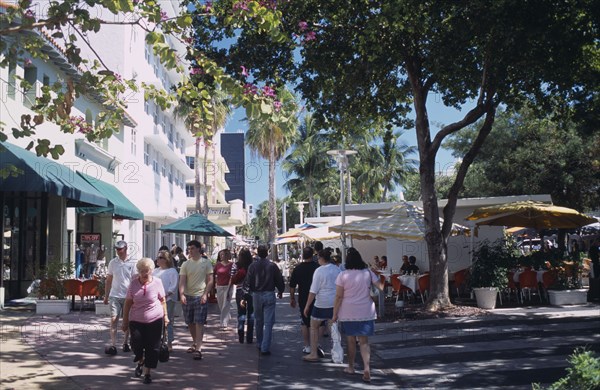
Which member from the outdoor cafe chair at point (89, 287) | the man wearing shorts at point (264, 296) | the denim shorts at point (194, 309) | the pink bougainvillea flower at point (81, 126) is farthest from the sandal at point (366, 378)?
the outdoor cafe chair at point (89, 287)

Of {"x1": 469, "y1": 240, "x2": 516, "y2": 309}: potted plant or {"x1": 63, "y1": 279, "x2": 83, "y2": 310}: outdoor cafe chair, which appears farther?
{"x1": 63, "y1": 279, "x2": 83, "y2": 310}: outdoor cafe chair

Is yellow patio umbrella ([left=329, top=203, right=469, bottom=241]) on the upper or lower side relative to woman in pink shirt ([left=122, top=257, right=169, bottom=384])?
upper

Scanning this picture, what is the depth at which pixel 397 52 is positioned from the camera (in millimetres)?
13680

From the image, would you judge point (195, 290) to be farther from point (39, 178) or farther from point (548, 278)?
point (548, 278)

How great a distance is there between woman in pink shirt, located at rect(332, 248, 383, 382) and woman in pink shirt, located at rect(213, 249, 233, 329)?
453cm

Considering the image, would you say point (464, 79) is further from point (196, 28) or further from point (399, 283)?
point (196, 28)

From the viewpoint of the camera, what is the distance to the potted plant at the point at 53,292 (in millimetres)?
14680

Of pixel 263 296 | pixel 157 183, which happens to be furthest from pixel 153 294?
pixel 157 183

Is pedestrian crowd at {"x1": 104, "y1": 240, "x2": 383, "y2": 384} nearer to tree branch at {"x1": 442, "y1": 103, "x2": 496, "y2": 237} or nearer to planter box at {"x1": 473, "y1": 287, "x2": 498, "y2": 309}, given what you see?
tree branch at {"x1": 442, "y1": 103, "x2": 496, "y2": 237}

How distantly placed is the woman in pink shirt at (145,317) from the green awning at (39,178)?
6.50m

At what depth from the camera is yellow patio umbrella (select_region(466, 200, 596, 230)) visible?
16.5m

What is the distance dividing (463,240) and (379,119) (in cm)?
681

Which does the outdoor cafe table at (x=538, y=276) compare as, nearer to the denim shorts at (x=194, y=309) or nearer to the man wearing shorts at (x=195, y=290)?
the man wearing shorts at (x=195, y=290)

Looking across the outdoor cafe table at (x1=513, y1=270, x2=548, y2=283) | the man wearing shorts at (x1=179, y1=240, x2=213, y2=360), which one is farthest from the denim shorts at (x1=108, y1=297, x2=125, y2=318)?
the outdoor cafe table at (x1=513, y1=270, x2=548, y2=283)
